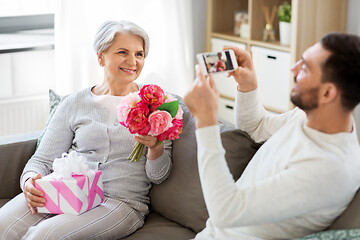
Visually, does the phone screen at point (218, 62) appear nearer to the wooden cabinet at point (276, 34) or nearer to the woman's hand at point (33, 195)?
the woman's hand at point (33, 195)

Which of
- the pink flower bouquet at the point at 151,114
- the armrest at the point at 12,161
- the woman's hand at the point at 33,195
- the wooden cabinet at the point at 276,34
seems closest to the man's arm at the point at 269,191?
the pink flower bouquet at the point at 151,114

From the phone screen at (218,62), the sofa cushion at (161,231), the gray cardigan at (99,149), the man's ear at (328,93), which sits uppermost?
the phone screen at (218,62)

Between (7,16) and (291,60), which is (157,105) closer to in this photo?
(291,60)

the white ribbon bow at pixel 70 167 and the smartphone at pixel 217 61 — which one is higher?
the smartphone at pixel 217 61

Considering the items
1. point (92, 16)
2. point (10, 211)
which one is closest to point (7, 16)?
point (92, 16)

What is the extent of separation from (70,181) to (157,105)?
40 centimetres

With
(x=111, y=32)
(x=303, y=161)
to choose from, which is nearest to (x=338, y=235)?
(x=303, y=161)

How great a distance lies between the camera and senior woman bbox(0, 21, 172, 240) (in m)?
2.06

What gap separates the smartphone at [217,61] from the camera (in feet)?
5.69

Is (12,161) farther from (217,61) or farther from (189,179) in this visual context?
(217,61)

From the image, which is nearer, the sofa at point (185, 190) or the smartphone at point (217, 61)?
the smartphone at point (217, 61)

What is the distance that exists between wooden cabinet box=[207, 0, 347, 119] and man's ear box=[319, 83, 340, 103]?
1831 mm

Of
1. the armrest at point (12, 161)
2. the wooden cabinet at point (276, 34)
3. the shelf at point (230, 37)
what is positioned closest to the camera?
the armrest at point (12, 161)

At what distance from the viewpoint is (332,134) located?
1585 mm
